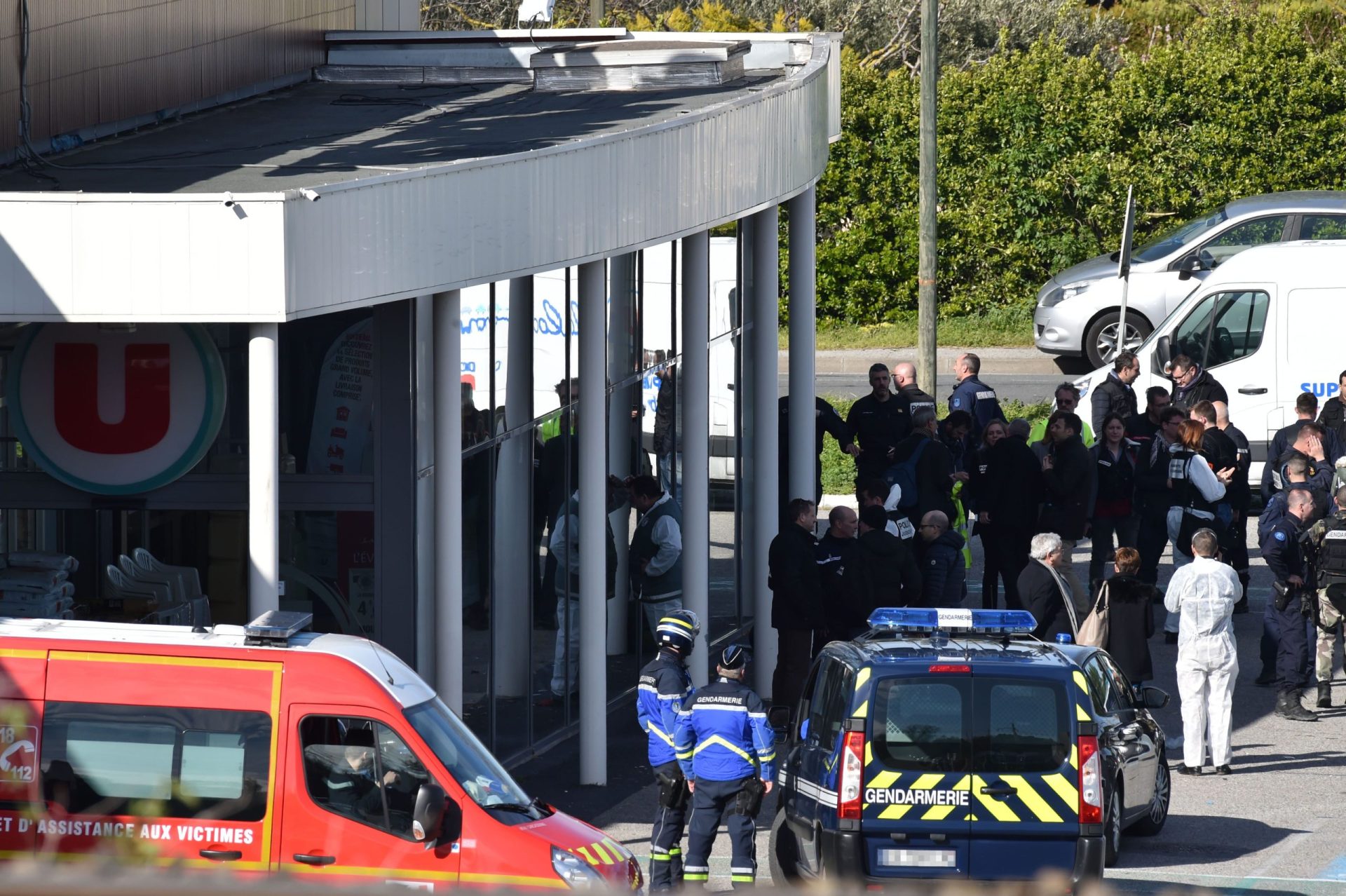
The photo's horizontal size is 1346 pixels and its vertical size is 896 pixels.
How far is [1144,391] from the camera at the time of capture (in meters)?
21.0

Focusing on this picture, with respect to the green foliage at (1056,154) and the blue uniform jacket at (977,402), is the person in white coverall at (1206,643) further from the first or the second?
the green foliage at (1056,154)

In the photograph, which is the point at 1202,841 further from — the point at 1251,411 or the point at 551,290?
the point at 1251,411

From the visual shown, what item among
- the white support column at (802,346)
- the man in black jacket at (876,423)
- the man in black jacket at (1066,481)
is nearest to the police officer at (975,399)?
the man in black jacket at (876,423)

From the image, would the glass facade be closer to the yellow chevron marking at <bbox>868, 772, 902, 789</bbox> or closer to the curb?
the yellow chevron marking at <bbox>868, 772, 902, 789</bbox>

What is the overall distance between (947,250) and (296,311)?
965 inches

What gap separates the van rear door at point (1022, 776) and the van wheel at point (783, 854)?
4.21ft

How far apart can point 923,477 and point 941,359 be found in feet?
48.8

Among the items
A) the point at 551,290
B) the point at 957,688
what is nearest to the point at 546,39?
the point at 551,290

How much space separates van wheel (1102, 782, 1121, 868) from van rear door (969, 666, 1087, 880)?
0.87 ft

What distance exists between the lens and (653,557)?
47.6 feet

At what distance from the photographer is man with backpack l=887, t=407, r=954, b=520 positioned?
16094 millimetres

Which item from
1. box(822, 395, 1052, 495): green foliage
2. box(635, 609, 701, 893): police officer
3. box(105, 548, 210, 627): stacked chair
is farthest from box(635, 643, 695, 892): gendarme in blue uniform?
box(822, 395, 1052, 495): green foliage

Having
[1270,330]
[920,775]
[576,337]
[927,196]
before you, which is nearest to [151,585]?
[576,337]

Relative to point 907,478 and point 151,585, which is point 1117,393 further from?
point 151,585
